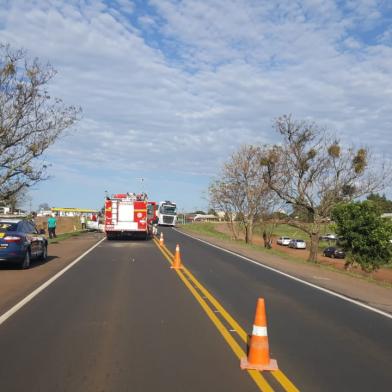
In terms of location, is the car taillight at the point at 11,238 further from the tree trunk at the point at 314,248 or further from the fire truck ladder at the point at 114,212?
the tree trunk at the point at 314,248

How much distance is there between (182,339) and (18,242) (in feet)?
32.5

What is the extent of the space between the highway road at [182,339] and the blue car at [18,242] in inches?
115

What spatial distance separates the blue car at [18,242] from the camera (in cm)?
1606

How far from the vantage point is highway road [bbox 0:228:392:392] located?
586 cm

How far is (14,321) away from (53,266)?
9.48 metres

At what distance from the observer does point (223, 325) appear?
8.77 meters

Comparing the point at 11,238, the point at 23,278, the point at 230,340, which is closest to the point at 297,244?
the point at 11,238

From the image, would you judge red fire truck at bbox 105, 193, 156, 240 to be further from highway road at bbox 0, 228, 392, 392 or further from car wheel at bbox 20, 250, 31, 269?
highway road at bbox 0, 228, 392, 392

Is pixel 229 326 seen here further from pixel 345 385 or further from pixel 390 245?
pixel 390 245

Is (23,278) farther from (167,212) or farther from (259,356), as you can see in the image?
(167,212)

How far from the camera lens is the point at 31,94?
27250mm

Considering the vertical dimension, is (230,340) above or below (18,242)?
below

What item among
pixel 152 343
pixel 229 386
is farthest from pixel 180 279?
pixel 229 386

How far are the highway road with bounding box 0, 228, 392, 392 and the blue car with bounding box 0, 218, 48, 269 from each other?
9.59 ft
